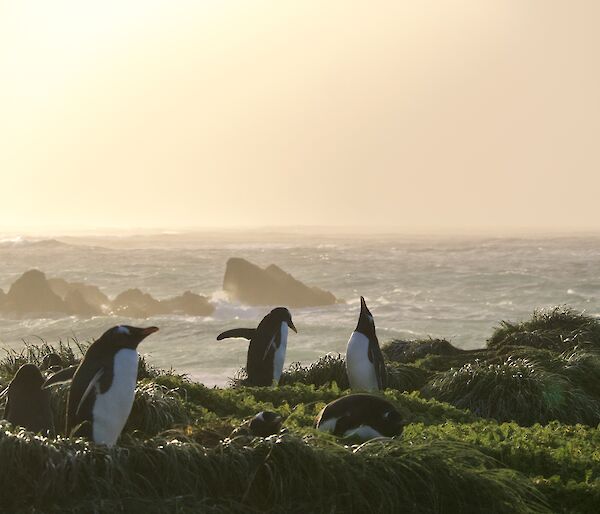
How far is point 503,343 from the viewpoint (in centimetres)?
1711

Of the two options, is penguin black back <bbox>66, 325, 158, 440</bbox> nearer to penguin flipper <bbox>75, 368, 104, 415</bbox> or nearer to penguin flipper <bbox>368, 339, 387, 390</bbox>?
penguin flipper <bbox>75, 368, 104, 415</bbox>

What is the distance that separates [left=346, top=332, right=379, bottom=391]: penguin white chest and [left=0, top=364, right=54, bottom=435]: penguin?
5648 mm

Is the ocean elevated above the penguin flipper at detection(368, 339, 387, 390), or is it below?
below

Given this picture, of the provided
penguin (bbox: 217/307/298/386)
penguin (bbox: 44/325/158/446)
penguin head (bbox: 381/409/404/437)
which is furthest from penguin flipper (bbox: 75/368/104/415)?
penguin (bbox: 217/307/298/386)

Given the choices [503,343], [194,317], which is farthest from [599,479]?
[194,317]

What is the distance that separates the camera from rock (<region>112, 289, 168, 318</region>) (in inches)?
1959

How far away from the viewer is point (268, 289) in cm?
5528

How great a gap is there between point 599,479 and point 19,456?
15.1ft

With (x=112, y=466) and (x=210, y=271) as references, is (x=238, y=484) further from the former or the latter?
(x=210, y=271)

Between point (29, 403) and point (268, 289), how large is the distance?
47.3 meters

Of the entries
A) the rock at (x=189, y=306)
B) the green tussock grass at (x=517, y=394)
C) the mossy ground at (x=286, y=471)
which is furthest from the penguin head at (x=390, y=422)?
the rock at (x=189, y=306)

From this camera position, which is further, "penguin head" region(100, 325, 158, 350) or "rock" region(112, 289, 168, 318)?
"rock" region(112, 289, 168, 318)

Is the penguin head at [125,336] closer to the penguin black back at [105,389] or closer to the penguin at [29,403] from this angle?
the penguin black back at [105,389]

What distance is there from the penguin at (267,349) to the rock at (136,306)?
35.6 m
